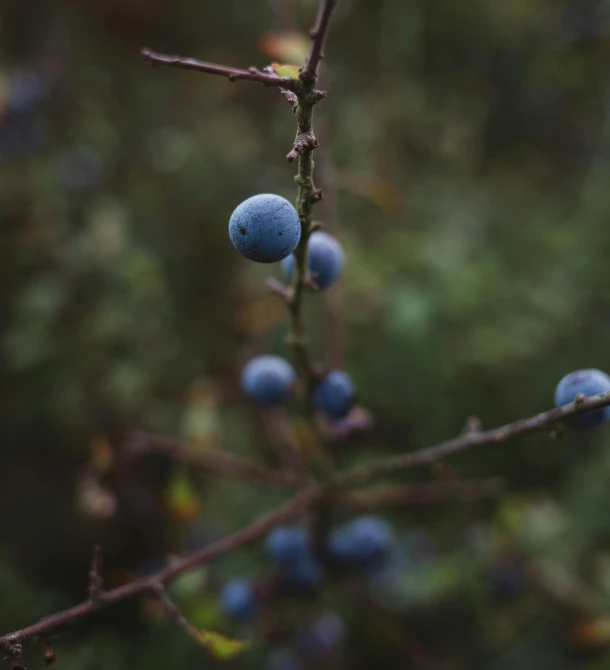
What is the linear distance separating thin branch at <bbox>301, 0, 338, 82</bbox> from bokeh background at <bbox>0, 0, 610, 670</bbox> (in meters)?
0.87

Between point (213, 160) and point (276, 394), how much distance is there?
1735 millimetres

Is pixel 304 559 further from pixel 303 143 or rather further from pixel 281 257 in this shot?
pixel 303 143

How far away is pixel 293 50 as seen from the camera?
1.50 metres

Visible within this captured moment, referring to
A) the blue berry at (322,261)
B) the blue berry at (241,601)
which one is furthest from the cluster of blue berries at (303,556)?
the blue berry at (322,261)

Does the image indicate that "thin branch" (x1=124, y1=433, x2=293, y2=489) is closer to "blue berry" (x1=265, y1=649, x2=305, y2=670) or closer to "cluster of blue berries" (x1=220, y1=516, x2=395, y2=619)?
"cluster of blue berries" (x1=220, y1=516, x2=395, y2=619)

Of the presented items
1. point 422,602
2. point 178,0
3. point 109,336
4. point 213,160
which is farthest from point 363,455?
point 178,0

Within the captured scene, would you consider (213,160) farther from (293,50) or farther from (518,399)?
(518,399)

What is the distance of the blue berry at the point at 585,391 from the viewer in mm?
910

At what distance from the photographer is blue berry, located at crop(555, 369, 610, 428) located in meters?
0.91

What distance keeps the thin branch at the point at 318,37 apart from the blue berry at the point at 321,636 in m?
1.58

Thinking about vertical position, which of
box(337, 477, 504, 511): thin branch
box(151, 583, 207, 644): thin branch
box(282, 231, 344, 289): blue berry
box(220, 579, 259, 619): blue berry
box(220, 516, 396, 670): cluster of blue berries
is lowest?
box(151, 583, 207, 644): thin branch

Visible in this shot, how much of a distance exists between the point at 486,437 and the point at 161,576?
1.91ft

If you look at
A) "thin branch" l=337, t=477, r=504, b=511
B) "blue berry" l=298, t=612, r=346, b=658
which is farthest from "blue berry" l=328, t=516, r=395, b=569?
"blue berry" l=298, t=612, r=346, b=658

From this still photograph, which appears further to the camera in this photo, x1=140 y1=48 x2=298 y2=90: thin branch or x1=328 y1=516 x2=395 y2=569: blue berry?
x1=328 y1=516 x2=395 y2=569: blue berry
